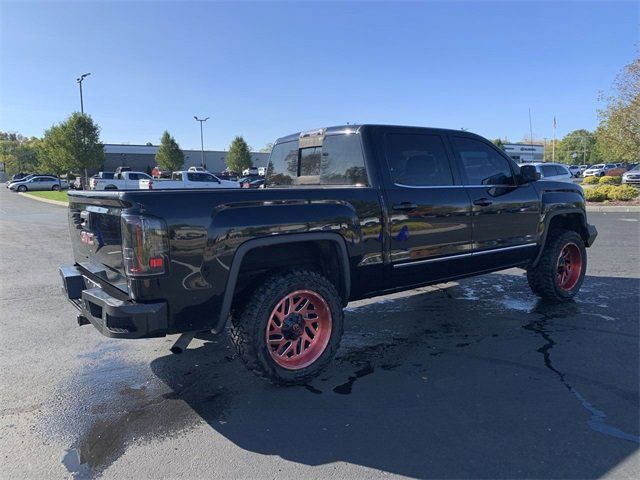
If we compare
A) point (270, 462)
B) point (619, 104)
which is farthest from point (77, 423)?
point (619, 104)

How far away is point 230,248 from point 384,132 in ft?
6.06

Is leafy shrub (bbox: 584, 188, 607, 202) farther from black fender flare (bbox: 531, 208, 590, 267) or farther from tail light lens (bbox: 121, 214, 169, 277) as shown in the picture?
tail light lens (bbox: 121, 214, 169, 277)

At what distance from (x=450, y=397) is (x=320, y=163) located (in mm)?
2402

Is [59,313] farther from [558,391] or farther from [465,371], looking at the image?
[558,391]

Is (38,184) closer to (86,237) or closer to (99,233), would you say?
(86,237)

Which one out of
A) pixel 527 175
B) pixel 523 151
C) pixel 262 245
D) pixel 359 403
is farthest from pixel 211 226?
pixel 523 151

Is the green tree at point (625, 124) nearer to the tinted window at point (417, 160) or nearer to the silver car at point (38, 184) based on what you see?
the tinted window at point (417, 160)

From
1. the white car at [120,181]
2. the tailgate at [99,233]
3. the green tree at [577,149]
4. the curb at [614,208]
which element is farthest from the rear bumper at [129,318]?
the green tree at [577,149]

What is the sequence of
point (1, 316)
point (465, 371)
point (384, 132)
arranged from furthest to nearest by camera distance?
point (1, 316) → point (384, 132) → point (465, 371)

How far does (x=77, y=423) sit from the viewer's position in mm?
3182

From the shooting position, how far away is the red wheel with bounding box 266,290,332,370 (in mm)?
3602

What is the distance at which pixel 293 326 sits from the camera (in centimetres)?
367

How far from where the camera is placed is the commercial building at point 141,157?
78.8 meters

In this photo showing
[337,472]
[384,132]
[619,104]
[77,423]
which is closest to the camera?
[337,472]
